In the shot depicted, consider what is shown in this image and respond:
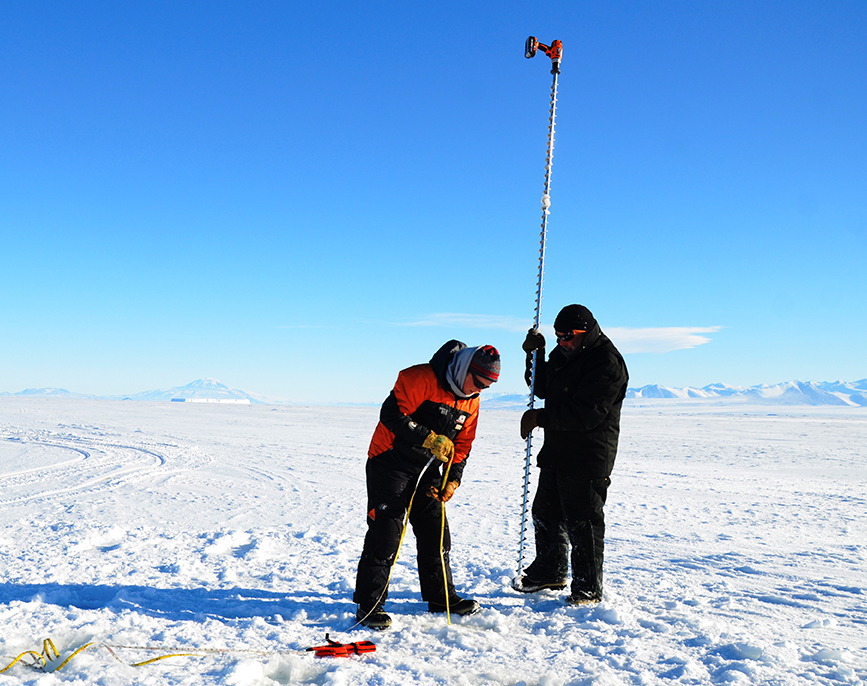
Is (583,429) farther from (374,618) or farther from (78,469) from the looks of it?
(78,469)

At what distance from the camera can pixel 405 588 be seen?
4.10m

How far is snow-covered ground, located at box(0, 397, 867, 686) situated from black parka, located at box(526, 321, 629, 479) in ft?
3.00

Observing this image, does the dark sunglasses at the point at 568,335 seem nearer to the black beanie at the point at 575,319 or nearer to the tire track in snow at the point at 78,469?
the black beanie at the point at 575,319

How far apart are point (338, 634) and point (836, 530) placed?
577 cm

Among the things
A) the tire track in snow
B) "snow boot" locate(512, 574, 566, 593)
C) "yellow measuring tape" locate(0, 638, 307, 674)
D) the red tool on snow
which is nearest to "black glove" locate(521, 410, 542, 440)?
"snow boot" locate(512, 574, 566, 593)

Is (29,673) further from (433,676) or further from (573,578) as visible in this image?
(573,578)

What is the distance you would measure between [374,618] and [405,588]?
773 millimetres

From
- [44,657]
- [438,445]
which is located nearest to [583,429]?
[438,445]

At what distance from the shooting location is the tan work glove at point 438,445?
3.32m

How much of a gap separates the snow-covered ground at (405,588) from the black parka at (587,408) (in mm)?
915

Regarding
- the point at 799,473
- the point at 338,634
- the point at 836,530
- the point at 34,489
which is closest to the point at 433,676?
the point at 338,634

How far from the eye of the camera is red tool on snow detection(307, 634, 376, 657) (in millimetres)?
2965

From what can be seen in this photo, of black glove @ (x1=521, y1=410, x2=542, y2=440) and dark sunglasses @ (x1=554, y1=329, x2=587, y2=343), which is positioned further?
black glove @ (x1=521, y1=410, x2=542, y2=440)

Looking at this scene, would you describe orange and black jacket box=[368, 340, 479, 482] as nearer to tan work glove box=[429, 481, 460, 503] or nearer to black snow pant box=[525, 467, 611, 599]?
tan work glove box=[429, 481, 460, 503]
